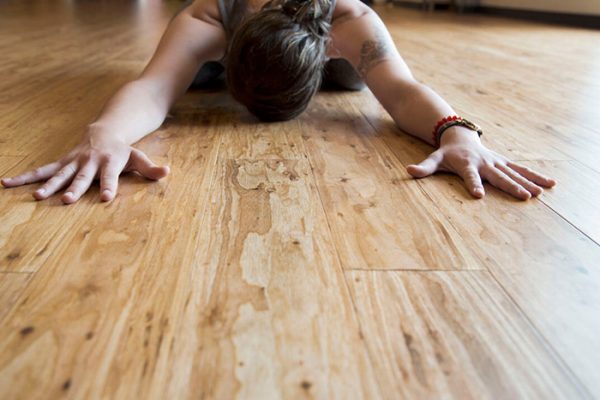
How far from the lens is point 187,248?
86cm

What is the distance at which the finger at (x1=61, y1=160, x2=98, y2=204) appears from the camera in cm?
100

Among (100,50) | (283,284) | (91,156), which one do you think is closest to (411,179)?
(283,284)

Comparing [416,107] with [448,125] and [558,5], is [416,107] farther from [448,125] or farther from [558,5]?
[558,5]

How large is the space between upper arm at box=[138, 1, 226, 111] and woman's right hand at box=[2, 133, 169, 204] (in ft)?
1.09

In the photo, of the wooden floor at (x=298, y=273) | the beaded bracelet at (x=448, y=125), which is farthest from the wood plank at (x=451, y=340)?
the beaded bracelet at (x=448, y=125)

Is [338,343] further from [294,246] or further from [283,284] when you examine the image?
[294,246]

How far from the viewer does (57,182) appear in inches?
41.2

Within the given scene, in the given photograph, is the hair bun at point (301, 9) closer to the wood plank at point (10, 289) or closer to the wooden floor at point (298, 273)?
the wooden floor at point (298, 273)

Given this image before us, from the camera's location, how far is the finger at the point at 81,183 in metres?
1.00

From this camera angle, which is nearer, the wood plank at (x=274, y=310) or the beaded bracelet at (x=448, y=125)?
the wood plank at (x=274, y=310)

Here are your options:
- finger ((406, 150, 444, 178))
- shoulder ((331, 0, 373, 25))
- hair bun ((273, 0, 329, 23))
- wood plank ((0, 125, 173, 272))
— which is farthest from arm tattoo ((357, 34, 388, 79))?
wood plank ((0, 125, 173, 272))

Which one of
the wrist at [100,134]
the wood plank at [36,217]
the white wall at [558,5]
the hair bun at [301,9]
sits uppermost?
the hair bun at [301,9]

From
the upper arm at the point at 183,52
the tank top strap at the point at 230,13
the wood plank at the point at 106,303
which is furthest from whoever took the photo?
the tank top strap at the point at 230,13

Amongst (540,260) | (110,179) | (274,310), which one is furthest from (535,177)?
(110,179)
